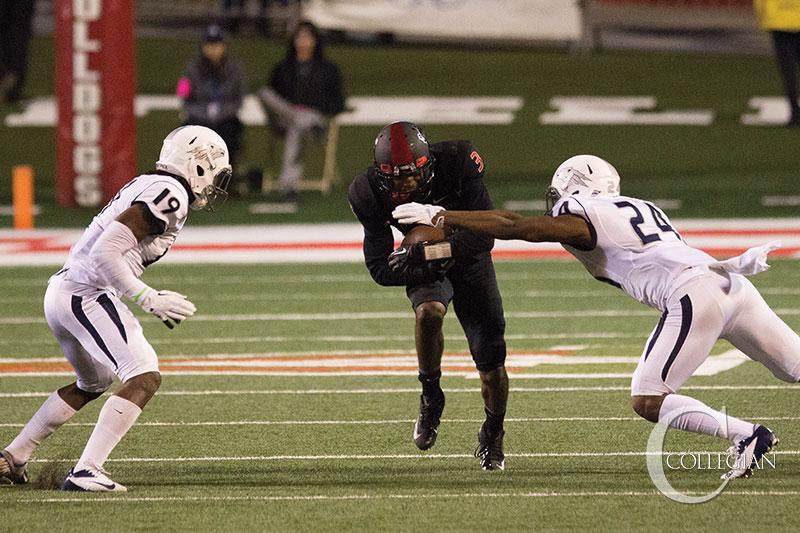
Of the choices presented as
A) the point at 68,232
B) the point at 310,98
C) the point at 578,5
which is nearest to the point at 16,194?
the point at 68,232

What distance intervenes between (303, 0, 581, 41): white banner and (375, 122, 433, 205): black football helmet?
39.3 ft

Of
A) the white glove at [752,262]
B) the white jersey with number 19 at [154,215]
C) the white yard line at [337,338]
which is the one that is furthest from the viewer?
the white yard line at [337,338]

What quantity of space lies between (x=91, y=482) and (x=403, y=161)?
5.24ft

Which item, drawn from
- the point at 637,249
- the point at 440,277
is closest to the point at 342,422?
the point at 440,277

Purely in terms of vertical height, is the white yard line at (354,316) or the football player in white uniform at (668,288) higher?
the football player in white uniform at (668,288)

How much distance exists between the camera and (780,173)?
1574cm

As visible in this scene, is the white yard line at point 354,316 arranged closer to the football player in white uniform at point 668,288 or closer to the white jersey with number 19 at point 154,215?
the white jersey with number 19 at point 154,215

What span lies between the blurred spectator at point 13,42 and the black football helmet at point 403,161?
445 inches

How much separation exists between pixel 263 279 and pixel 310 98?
3.13 metres

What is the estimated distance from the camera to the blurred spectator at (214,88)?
13.7 meters

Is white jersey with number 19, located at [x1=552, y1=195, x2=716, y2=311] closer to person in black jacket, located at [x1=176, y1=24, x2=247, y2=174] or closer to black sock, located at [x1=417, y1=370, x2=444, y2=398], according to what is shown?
black sock, located at [x1=417, y1=370, x2=444, y2=398]

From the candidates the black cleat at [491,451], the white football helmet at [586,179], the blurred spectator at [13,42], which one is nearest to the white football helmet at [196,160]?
the white football helmet at [586,179]

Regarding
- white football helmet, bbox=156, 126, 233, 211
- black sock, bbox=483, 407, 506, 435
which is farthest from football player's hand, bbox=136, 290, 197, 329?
black sock, bbox=483, 407, 506, 435

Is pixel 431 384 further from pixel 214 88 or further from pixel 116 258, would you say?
pixel 214 88
